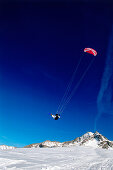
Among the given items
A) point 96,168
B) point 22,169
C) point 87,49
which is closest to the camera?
point 22,169

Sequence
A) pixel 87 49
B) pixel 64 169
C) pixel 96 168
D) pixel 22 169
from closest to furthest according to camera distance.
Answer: pixel 22 169, pixel 64 169, pixel 96 168, pixel 87 49

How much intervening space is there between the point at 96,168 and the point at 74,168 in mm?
1833

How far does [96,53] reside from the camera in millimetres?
24922

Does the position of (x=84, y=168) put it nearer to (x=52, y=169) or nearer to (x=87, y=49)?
(x=52, y=169)

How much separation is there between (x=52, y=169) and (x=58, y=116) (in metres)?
15.9

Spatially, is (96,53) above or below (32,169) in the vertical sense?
above

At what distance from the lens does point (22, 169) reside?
9289 millimetres

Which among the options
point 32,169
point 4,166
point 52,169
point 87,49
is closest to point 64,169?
point 52,169

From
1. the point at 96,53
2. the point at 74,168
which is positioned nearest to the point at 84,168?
the point at 74,168

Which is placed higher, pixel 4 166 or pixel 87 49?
pixel 87 49

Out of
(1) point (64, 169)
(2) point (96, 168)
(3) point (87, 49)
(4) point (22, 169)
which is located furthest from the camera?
(3) point (87, 49)

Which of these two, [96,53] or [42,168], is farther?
[96,53]

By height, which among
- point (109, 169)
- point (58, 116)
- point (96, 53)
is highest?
point (96, 53)

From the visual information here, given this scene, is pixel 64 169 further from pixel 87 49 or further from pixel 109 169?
pixel 87 49
